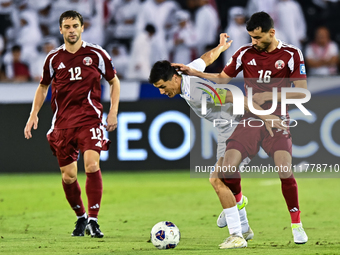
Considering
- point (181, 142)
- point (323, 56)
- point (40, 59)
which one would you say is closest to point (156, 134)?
point (181, 142)

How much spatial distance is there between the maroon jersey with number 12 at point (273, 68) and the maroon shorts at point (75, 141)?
164 centimetres

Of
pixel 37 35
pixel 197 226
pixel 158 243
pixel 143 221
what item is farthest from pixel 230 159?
pixel 37 35

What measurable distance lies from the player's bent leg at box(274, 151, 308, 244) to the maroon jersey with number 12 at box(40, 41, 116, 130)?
202 cm

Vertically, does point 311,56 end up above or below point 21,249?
above

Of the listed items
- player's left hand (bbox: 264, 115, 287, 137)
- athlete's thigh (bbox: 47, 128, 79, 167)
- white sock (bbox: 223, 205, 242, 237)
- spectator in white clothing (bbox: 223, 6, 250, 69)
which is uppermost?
spectator in white clothing (bbox: 223, 6, 250, 69)

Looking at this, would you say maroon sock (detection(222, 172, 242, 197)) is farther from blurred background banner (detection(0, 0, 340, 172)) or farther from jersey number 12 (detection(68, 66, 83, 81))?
blurred background banner (detection(0, 0, 340, 172))

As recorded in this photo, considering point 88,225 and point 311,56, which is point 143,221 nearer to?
point 88,225

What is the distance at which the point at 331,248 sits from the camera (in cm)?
495

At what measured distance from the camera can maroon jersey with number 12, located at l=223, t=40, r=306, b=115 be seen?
5.41 meters

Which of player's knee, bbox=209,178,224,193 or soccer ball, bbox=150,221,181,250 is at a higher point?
player's knee, bbox=209,178,224,193

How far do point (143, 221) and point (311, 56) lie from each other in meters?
6.62

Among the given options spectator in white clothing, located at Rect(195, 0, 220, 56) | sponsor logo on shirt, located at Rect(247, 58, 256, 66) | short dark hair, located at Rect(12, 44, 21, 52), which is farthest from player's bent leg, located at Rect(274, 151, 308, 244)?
short dark hair, located at Rect(12, 44, 21, 52)

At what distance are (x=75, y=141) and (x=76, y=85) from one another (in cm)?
59

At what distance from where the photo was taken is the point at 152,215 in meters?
7.21
